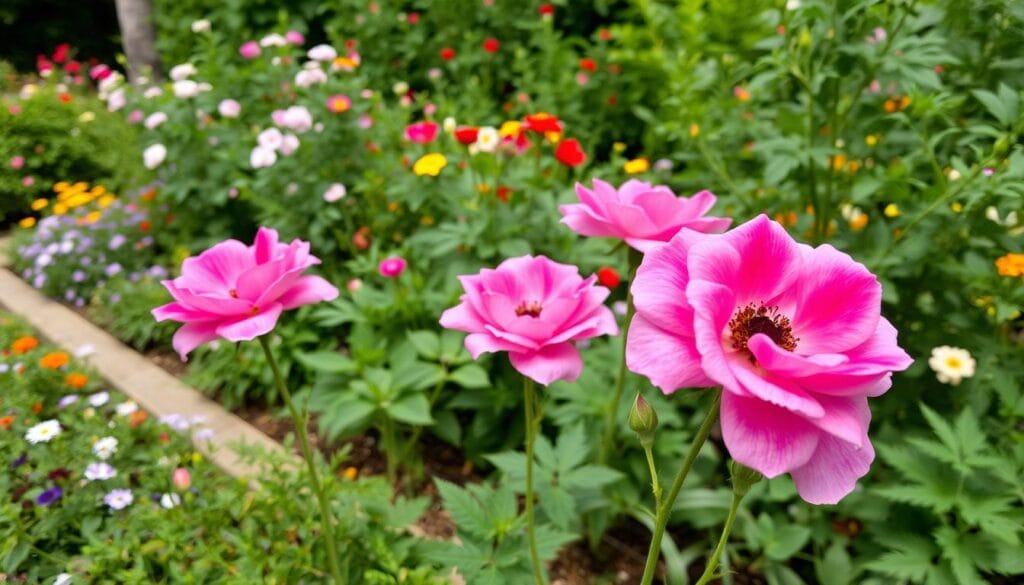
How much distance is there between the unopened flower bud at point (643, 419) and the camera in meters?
0.74

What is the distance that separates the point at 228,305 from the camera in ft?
2.80

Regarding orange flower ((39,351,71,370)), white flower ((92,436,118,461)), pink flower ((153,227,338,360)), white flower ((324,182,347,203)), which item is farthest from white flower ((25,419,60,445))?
white flower ((324,182,347,203))

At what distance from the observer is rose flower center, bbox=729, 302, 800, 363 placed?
0.63m

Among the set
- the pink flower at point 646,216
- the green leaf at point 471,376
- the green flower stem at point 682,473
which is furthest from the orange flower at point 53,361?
the green flower stem at point 682,473

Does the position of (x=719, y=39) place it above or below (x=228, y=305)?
below

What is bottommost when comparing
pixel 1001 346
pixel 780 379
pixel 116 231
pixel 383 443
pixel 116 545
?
pixel 116 231

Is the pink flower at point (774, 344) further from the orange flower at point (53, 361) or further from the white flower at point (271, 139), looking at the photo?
the white flower at point (271, 139)

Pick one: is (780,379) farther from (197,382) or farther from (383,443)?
(197,382)

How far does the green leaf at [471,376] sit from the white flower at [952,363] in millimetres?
1117

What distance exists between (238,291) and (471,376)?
926 mm

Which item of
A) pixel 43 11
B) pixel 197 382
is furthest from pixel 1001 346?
pixel 43 11

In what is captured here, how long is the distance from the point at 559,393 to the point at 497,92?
9.17ft

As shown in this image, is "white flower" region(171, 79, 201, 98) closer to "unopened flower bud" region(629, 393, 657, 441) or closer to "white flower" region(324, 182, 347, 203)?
"white flower" region(324, 182, 347, 203)

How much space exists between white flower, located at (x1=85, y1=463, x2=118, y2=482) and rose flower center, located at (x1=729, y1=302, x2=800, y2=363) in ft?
4.80
